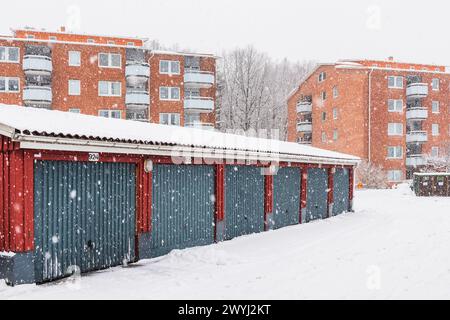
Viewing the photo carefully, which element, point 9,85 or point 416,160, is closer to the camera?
point 9,85

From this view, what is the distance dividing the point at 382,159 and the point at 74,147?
127 feet

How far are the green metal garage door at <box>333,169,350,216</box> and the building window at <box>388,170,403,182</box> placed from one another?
73.9 ft

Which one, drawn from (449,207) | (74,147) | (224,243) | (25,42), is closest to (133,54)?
(25,42)

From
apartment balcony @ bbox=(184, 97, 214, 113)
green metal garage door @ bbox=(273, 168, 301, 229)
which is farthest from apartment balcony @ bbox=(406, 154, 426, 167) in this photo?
green metal garage door @ bbox=(273, 168, 301, 229)

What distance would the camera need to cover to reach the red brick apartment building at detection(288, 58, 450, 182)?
4294cm

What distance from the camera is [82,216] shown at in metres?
9.04

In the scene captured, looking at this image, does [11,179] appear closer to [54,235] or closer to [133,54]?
[54,235]

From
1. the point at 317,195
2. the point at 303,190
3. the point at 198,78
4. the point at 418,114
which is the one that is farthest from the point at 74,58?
the point at 418,114

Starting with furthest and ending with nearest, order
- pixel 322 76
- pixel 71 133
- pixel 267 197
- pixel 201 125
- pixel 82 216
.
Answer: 1. pixel 322 76
2. pixel 201 125
3. pixel 267 197
4. pixel 82 216
5. pixel 71 133

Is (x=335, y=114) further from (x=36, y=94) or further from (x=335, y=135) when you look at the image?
(x=36, y=94)

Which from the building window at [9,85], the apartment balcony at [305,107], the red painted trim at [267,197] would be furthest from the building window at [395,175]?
the building window at [9,85]

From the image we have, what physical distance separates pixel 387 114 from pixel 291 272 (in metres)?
38.1

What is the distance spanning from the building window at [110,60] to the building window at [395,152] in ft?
Result: 85.0

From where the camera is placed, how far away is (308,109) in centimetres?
5088
